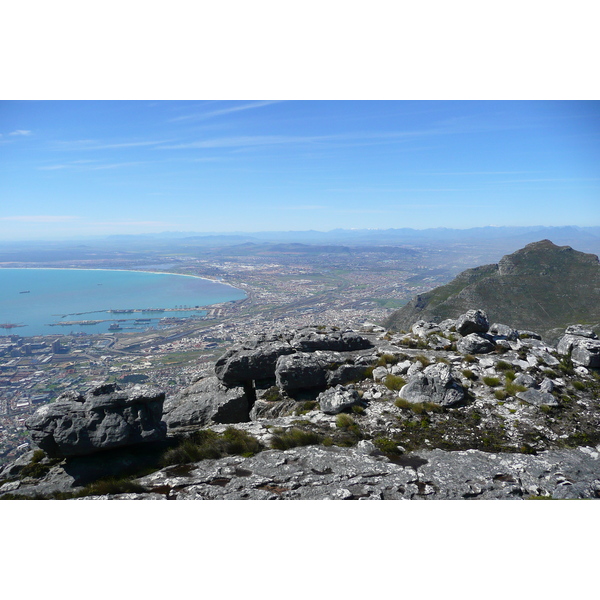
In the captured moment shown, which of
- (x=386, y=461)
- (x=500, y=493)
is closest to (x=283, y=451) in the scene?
(x=386, y=461)

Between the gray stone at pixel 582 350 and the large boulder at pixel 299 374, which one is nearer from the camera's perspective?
the large boulder at pixel 299 374

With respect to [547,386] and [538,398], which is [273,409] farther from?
[547,386]

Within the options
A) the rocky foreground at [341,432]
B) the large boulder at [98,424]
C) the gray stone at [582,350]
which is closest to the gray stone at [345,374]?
the rocky foreground at [341,432]

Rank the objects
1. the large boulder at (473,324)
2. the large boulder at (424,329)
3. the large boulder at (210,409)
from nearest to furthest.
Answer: the large boulder at (210,409), the large boulder at (473,324), the large boulder at (424,329)

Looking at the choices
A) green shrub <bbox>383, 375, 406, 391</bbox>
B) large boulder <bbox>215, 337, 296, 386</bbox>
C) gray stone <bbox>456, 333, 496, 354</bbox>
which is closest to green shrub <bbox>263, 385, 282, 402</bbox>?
large boulder <bbox>215, 337, 296, 386</bbox>

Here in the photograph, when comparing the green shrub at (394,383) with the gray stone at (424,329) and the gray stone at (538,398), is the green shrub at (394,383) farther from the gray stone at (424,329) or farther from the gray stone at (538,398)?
the gray stone at (424,329)

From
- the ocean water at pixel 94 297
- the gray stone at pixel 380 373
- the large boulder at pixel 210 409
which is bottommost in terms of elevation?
the ocean water at pixel 94 297

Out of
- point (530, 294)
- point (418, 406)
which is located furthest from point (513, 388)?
point (530, 294)
